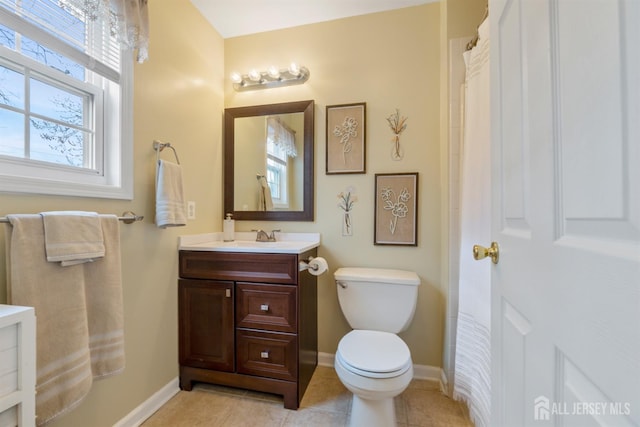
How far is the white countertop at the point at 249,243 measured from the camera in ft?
5.19

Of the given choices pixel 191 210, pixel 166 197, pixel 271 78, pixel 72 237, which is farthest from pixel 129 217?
pixel 271 78

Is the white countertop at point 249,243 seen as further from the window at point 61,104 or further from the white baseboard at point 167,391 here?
the white baseboard at point 167,391

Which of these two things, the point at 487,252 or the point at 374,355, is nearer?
the point at 487,252

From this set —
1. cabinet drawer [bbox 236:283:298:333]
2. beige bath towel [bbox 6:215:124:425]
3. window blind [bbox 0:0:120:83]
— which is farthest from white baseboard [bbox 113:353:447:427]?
window blind [bbox 0:0:120:83]

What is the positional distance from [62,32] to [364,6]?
173cm

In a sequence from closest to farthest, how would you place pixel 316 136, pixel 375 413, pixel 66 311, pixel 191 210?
pixel 66 311, pixel 375 413, pixel 191 210, pixel 316 136

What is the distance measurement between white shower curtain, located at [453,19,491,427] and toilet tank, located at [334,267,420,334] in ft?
0.94

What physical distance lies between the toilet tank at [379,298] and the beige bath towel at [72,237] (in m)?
1.25

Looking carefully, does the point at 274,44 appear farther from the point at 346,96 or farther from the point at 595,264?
the point at 595,264

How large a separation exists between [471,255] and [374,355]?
0.72 metres

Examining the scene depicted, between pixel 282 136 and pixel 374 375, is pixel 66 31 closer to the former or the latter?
pixel 282 136

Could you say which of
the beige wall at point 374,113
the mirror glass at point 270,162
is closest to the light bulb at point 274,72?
the beige wall at point 374,113

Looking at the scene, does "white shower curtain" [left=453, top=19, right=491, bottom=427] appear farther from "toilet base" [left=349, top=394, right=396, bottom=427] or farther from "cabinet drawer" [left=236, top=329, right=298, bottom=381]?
"cabinet drawer" [left=236, top=329, right=298, bottom=381]

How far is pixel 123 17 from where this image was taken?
114cm
